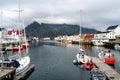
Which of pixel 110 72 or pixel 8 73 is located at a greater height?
pixel 8 73

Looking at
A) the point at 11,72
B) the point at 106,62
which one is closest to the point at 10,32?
the point at 106,62

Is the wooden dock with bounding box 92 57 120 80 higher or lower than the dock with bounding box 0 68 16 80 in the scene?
lower

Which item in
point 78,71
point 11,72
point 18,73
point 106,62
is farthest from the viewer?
point 106,62

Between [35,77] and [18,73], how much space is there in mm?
5882

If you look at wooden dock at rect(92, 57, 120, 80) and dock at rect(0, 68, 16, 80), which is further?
wooden dock at rect(92, 57, 120, 80)

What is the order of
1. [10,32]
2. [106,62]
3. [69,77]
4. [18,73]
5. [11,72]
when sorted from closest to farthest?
[11,72]
[18,73]
[69,77]
[106,62]
[10,32]

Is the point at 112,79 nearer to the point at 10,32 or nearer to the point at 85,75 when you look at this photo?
the point at 85,75

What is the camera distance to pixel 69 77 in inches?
1822

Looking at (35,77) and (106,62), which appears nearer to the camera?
(35,77)

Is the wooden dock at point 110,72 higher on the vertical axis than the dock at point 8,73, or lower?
lower

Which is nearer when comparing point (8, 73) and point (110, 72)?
point (8, 73)

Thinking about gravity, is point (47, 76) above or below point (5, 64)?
below

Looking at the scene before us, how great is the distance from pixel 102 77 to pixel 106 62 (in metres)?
20.7

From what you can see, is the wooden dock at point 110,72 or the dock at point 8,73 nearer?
the dock at point 8,73
